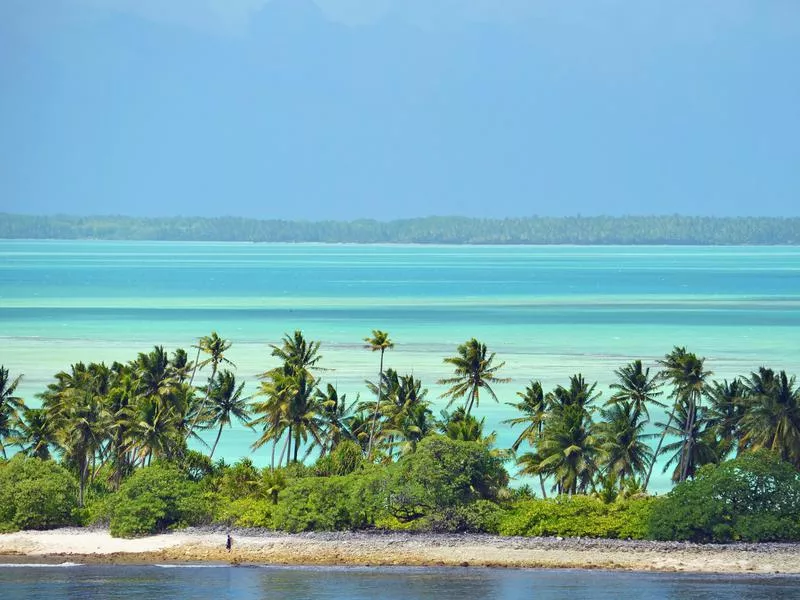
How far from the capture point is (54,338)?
188 m

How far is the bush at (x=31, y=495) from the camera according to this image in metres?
76.1

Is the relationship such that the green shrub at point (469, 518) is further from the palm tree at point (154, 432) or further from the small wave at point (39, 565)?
the small wave at point (39, 565)

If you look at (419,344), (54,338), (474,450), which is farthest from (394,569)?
(54,338)

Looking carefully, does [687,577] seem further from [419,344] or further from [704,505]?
[419,344]

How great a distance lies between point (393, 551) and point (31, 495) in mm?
19680

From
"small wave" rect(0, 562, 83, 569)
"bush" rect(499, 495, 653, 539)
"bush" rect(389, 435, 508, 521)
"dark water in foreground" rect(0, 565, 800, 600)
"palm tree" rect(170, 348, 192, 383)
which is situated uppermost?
"palm tree" rect(170, 348, 192, 383)

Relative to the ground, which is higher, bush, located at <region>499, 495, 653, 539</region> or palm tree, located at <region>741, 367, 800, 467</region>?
palm tree, located at <region>741, 367, 800, 467</region>

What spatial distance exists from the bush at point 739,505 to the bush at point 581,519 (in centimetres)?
131

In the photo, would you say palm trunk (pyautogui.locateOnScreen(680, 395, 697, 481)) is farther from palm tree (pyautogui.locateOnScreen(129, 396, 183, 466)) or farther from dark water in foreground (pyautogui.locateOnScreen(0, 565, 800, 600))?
palm tree (pyautogui.locateOnScreen(129, 396, 183, 466))

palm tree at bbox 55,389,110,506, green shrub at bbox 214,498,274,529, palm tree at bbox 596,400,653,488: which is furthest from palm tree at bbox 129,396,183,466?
palm tree at bbox 596,400,653,488

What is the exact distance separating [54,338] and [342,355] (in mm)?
47922

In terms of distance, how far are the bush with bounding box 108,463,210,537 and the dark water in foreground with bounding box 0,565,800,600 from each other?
11.8ft

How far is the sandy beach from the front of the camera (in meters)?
69.2

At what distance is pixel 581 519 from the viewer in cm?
7225
